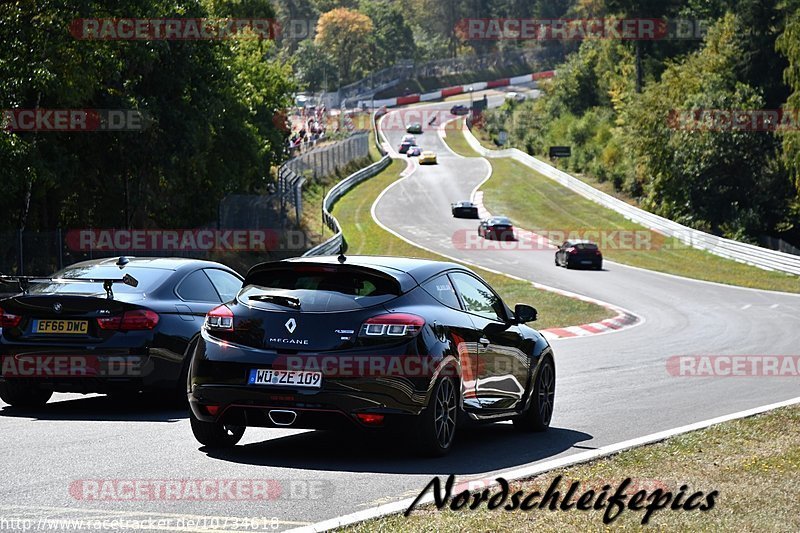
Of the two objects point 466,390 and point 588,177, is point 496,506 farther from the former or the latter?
point 588,177

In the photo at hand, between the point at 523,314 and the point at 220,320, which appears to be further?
the point at 523,314

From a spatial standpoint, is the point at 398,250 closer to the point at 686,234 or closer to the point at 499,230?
the point at 499,230

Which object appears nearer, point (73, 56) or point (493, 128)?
point (73, 56)

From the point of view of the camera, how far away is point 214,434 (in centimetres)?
930

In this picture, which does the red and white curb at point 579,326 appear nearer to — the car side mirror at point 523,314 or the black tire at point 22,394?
the car side mirror at point 523,314

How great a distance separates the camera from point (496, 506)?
696 centimetres

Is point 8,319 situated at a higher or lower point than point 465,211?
higher

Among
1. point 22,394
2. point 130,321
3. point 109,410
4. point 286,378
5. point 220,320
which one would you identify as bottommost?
point 109,410

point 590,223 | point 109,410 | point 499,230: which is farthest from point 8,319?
point 590,223

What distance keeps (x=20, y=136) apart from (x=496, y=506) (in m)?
26.8

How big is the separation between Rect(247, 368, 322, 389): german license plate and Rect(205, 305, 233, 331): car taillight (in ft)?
1.57

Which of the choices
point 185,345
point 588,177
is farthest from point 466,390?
point 588,177

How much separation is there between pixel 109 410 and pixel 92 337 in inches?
37.7

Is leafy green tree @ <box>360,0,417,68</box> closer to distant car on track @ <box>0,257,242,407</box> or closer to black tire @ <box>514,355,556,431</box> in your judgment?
distant car on track @ <box>0,257,242,407</box>
